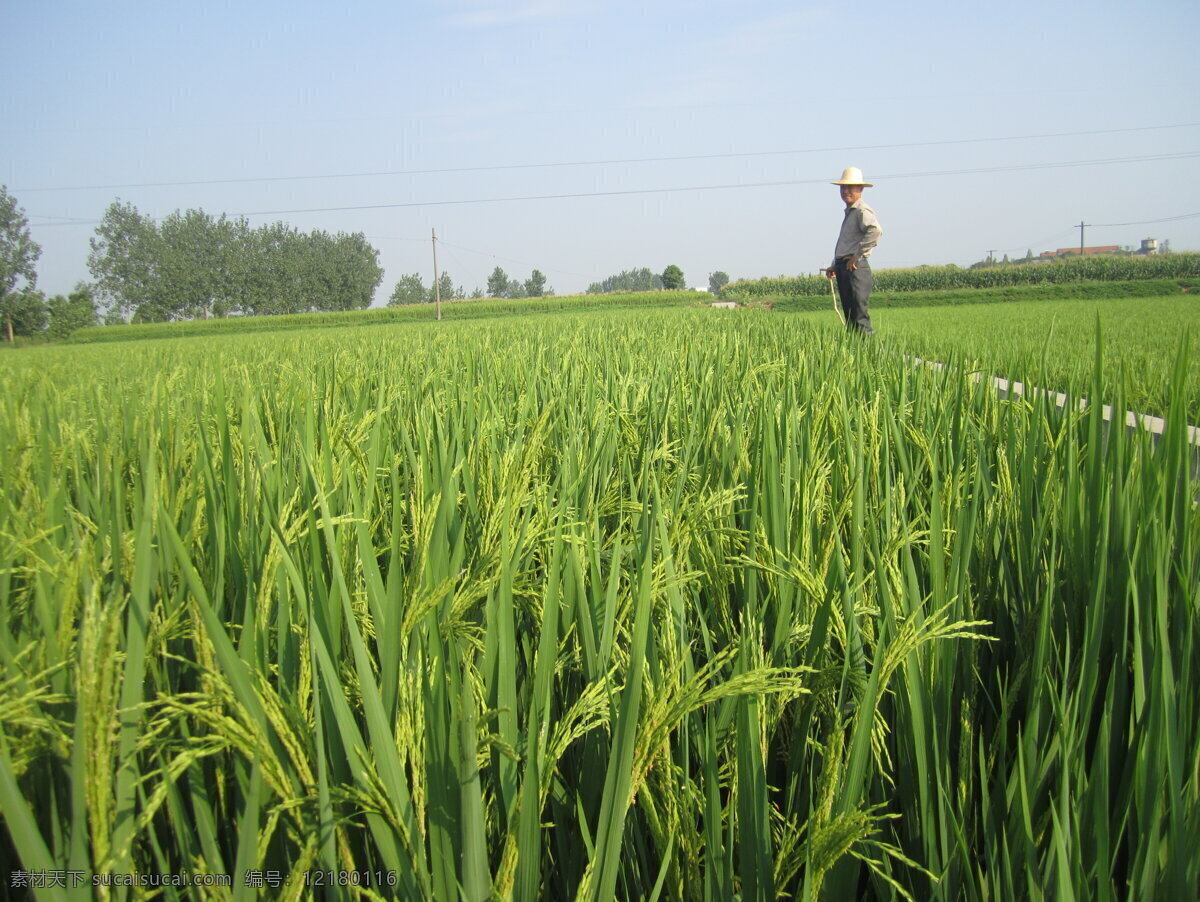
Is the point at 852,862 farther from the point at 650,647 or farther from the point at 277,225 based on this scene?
the point at 277,225

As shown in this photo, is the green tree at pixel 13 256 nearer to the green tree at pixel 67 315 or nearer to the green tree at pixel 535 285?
the green tree at pixel 67 315

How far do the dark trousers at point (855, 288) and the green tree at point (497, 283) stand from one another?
102741 mm

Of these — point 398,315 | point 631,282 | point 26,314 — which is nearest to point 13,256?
point 26,314

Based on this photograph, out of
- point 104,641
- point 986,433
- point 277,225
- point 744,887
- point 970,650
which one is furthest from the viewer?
point 277,225

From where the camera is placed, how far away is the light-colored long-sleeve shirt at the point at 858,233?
6.62m

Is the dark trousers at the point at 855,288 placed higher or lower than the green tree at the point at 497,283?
lower

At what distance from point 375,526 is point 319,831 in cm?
72

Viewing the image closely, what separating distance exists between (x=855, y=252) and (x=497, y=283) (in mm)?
103047

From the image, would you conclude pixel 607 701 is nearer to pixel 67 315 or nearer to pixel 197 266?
pixel 67 315

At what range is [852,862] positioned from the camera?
63cm

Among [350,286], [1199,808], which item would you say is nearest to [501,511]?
[1199,808]

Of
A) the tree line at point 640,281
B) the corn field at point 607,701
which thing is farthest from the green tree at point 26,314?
the tree line at point 640,281

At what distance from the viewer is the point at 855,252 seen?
21.9 ft

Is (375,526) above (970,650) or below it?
above
